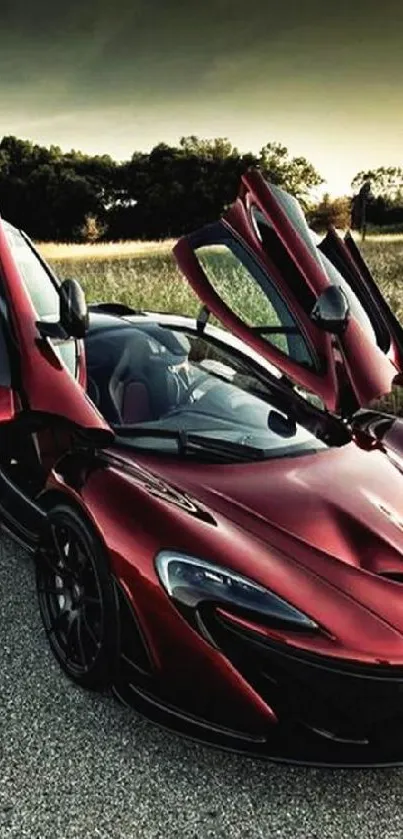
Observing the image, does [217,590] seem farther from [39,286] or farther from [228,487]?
[39,286]

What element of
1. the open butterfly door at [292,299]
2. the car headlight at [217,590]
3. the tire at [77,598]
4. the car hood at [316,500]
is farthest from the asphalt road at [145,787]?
the open butterfly door at [292,299]

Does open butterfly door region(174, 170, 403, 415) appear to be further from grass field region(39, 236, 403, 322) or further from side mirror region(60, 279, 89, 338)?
grass field region(39, 236, 403, 322)

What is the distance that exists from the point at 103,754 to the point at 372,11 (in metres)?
27.0

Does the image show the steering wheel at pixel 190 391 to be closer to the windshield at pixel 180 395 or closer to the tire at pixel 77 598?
the windshield at pixel 180 395

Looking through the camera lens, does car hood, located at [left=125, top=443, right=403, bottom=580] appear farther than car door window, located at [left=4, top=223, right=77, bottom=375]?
No

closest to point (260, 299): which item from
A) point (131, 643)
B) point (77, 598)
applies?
point (77, 598)

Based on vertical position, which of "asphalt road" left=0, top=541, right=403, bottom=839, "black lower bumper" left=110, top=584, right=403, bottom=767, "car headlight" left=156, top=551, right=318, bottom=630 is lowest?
"asphalt road" left=0, top=541, right=403, bottom=839

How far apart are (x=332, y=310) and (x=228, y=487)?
119 cm

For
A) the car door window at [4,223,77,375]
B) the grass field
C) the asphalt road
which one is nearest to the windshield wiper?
the car door window at [4,223,77,375]

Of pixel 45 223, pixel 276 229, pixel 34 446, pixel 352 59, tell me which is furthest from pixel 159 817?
pixel 45 223

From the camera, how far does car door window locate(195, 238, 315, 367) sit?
4352 millimetres

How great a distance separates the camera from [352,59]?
99.2 ft

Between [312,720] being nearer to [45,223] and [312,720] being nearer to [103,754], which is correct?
[103,754]

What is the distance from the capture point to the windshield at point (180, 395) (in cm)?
372
